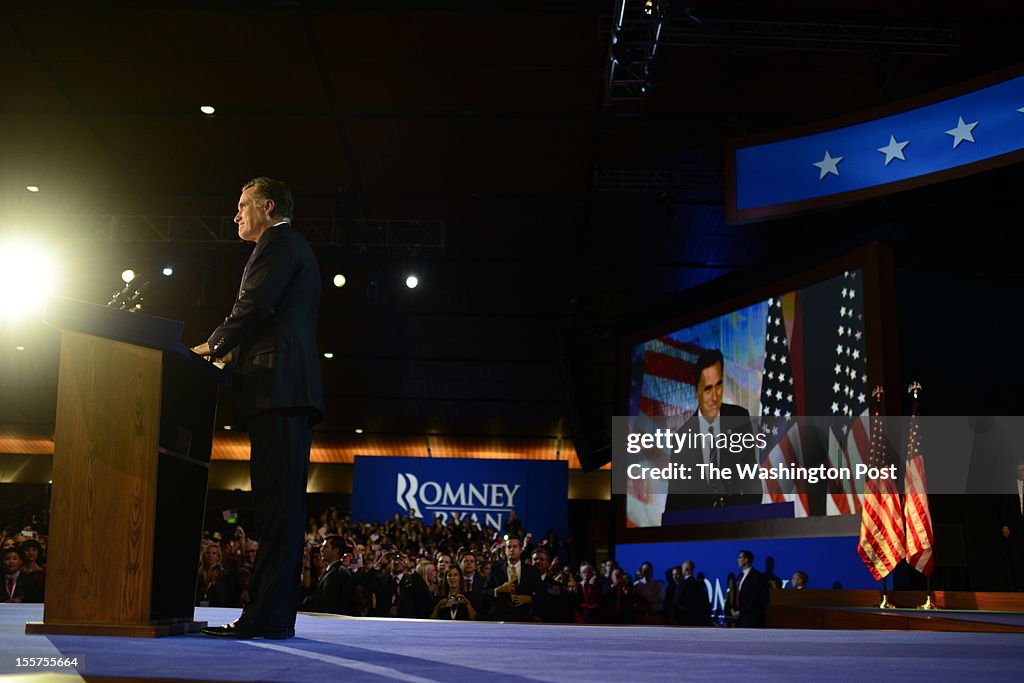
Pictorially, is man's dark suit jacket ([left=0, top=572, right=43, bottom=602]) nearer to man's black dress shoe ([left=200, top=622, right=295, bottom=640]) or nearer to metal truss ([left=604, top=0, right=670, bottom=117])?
man's black dress shoe ([left=200, top=622, right=295, bottom=640])

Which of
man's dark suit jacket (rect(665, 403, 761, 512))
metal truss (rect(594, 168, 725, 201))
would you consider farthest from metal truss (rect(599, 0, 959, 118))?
man's dark suit jacket (rect(665, 403, 761, 512))

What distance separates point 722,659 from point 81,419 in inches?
64.0

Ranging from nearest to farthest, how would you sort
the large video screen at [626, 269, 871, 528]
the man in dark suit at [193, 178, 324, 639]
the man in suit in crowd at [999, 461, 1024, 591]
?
the man in dark suit at [193, 178, 324, 639] < the large video screen at [626, 269, 871, 528] < the man in suit in crowd at [999, 461, 1024, 591]

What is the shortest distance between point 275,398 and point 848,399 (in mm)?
8334

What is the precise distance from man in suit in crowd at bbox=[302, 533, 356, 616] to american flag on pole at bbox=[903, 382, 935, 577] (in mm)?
4394

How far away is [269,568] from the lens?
95.0 inches

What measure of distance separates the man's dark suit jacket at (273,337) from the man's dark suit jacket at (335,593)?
17.0ft

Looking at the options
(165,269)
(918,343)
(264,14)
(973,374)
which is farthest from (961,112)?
(165,269)

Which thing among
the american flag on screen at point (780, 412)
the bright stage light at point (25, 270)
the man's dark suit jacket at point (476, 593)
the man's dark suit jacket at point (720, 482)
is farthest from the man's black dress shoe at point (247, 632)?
the bright stage light at point (25, 270)

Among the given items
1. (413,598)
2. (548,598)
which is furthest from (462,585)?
(548,598)

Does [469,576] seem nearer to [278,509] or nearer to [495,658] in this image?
[278,509]

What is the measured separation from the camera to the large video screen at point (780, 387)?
9.75m

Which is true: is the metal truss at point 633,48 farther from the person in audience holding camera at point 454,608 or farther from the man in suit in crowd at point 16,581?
the man in suit in crowd at point 16,581

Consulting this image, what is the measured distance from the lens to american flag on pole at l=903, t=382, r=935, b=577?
739 cm
